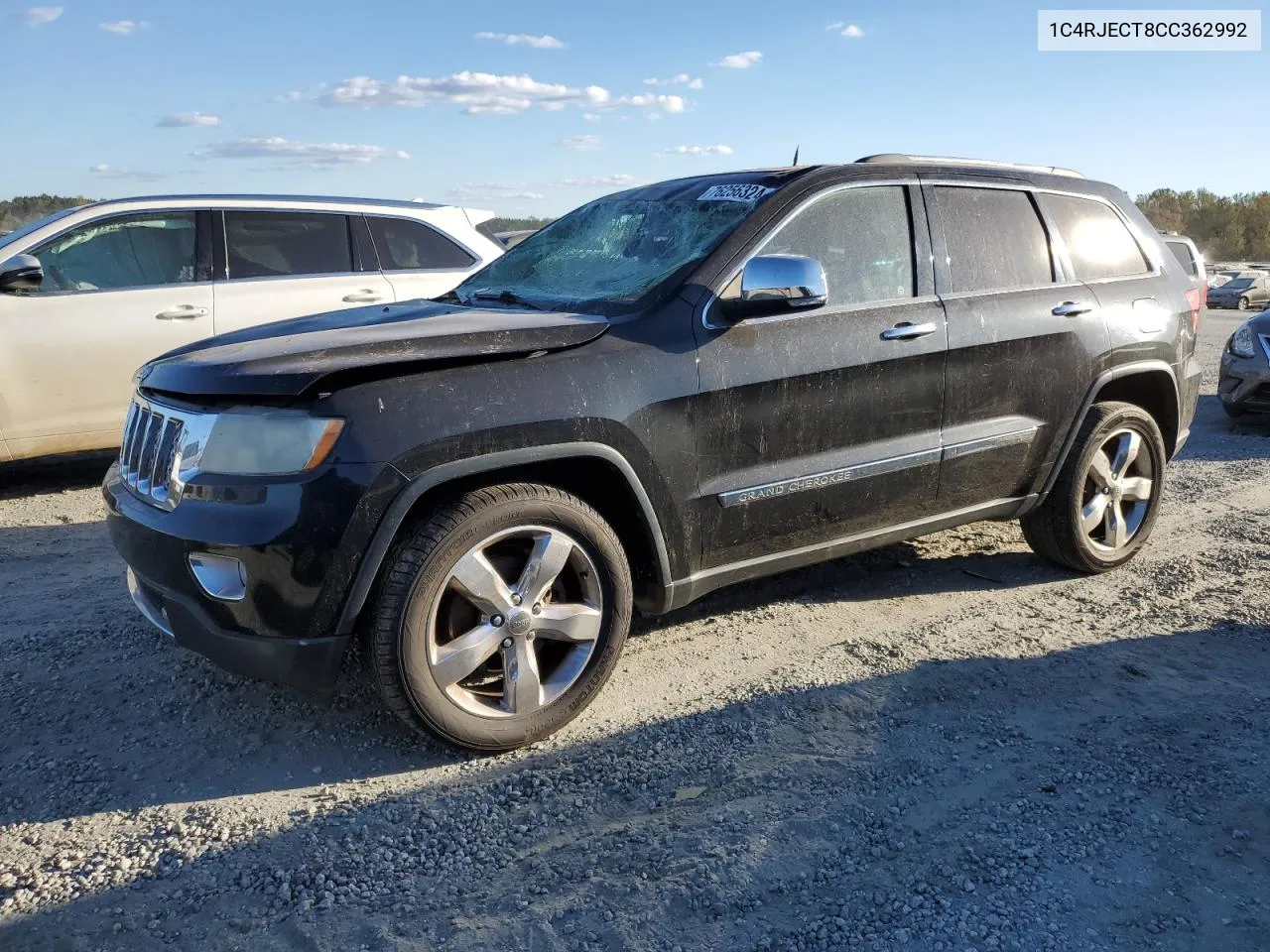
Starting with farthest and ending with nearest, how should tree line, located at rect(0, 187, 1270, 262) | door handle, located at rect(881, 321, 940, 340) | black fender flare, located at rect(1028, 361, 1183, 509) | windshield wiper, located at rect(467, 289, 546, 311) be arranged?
tree line, located at rect(0, 187, 1270, 262)
black fender flare, located at rect(1028, 361, 1183, 509)
door handle, located at rect(881, 321, 940, 340)
windshield wiper, located at rect(467, 289, 546, 311)

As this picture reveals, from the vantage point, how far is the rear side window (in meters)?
4.68

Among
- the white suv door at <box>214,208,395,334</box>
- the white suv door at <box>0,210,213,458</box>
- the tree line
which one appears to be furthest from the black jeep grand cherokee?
the tree line

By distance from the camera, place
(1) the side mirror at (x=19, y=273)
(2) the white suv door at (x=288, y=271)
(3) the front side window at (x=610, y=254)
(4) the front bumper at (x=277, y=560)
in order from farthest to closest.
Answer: (2) the white suv door at (x=288, y=271) → (1) the side mirror at (x=19, y=273) → (3) the front side window at (x=610, y=254) → (4) the front bumper at (x=277, y=560)

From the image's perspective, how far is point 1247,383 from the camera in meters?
8.73

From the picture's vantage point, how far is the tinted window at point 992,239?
4.23 metres

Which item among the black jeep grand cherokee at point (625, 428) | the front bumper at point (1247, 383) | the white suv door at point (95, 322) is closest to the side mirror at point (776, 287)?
the black jeep grand cherokee at point (625, 428)

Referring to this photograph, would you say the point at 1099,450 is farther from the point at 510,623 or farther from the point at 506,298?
the point at 510,623

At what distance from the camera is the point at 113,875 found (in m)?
2.61

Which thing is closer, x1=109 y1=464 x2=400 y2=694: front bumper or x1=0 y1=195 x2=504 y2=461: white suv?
x1=109 y1=464 x2=400 y2=694: front bumper

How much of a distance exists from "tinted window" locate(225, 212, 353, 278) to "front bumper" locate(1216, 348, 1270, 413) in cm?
743

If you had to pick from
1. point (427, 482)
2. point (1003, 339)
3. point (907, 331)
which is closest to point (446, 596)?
point (427, 482)

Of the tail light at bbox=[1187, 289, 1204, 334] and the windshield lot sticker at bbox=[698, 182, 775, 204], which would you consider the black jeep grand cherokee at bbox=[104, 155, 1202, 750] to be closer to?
the windshield lot sticker at bbox=[698, 182, 775, 204]

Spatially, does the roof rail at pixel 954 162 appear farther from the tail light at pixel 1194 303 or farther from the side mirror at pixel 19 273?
the side mirror at pixel 19 273

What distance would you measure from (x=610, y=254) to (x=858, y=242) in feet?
3.17
